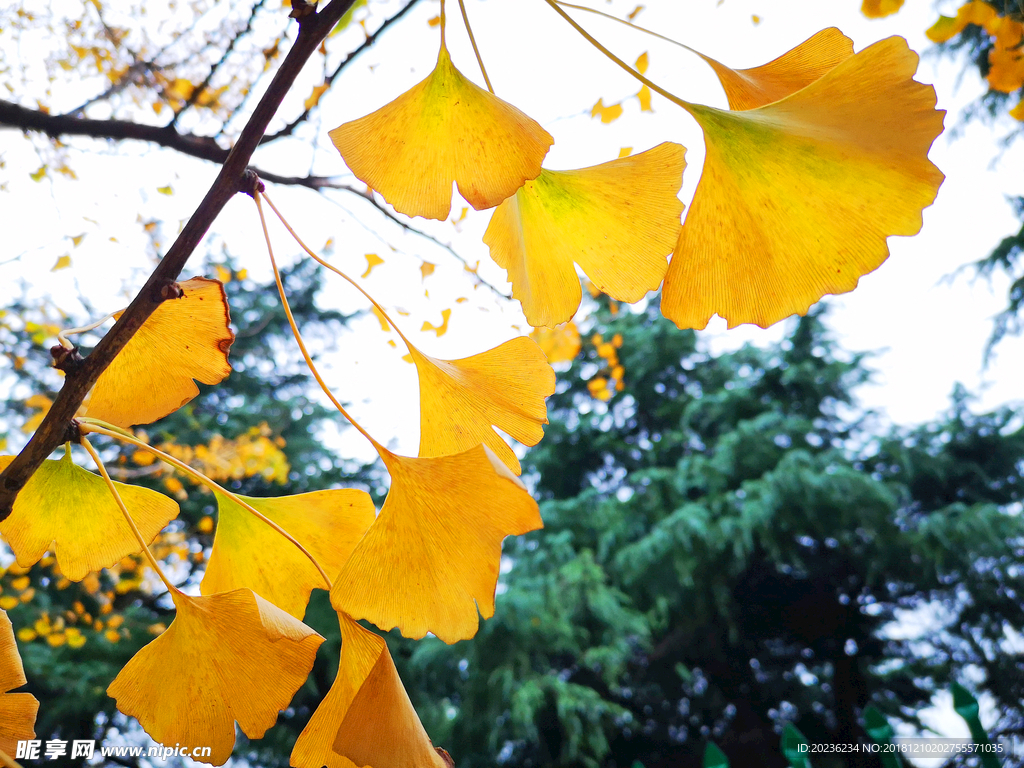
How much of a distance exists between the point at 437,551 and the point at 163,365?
20cm

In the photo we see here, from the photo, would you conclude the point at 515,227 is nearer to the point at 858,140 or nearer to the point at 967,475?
the point at 858,140

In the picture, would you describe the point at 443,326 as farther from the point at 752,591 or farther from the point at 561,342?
the point at 752,591

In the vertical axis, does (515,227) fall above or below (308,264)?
below

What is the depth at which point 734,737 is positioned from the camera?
3.43 meters

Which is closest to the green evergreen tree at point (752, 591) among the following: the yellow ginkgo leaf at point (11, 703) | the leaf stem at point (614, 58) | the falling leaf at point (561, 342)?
the falling leaf at point (561, 342)

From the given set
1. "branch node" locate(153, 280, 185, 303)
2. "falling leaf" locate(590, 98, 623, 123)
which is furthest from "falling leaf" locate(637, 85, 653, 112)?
"branch node" locate(153, 280, 185, 303)

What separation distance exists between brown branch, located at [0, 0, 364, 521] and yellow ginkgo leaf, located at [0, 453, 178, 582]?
0.08 meters

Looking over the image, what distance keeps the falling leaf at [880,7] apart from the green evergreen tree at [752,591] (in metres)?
2.46

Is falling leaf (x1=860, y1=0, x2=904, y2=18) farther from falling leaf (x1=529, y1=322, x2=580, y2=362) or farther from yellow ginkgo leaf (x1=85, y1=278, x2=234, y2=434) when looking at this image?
falling leaf (x1=529, y1=322, x2=580, y2=362)

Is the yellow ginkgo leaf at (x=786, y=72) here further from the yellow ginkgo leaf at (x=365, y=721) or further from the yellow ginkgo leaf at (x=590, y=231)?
the yellow ginkgo leaf at (x=365, y=721)

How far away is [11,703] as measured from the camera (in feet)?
0.93

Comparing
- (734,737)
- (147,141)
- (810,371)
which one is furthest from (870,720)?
(810,371)

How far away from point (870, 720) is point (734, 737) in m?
2.66

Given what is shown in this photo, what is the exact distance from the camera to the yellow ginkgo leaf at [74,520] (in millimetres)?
329
